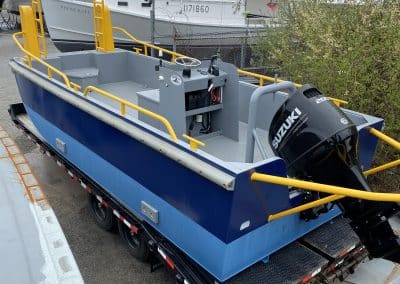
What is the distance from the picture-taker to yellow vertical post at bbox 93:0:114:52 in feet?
20.0

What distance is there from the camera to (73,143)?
14.6ft

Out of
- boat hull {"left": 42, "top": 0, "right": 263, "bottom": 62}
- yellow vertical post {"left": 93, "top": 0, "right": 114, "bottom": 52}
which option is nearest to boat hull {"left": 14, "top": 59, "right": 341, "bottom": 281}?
yellow vertical post {"left": 93, "top": 0, "right": 114, "bottom": 52}

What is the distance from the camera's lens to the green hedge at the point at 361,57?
4.91 meters

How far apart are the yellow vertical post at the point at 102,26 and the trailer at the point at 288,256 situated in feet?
9.81

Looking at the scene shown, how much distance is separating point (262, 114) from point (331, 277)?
1808 millimetres

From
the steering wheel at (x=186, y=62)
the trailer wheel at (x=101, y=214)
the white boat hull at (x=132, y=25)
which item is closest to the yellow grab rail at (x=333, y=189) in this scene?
the steering wheel at (x=186, y=62)

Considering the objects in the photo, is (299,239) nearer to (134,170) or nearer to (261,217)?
(261,217)

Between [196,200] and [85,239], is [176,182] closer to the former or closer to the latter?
[196,200]

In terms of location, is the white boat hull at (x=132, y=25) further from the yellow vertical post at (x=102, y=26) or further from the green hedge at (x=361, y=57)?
the green hedge at (x=361, y=57)

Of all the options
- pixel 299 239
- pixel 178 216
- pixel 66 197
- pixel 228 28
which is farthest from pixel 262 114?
pixel 228 28

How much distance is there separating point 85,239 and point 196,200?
200cm

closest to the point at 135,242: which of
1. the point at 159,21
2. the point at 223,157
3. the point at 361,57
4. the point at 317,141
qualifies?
the point at 223,157

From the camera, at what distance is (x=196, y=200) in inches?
115

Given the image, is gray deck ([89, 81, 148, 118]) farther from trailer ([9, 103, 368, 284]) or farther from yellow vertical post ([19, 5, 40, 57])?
trailer ([9, 103, 368, 284])
